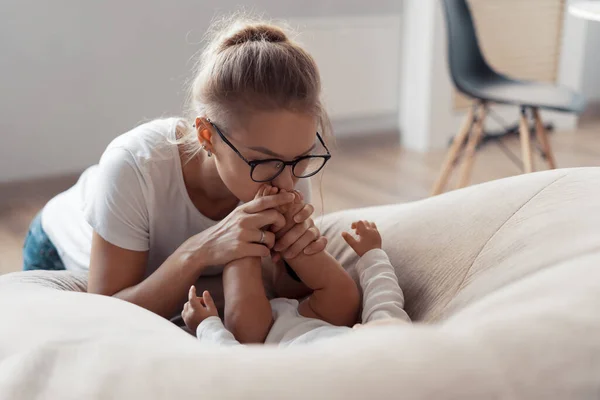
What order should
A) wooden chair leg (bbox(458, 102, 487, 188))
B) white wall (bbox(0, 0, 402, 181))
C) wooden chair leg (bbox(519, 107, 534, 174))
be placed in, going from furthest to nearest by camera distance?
white wall (bbox(0, 0, 402, 181)), wooden chair leg (bbox(458, 102, 487, 188)), wooden chair leg (bbox(519, 107, 534, 174))

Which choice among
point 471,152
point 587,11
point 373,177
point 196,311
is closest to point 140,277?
point 196,311

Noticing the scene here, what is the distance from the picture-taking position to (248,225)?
1429mm

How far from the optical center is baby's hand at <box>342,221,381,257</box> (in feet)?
5.15

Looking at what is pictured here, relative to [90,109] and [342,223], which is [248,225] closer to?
[342,223]

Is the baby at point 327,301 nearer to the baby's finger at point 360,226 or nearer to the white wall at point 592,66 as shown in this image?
the baby's finger at point 360,226

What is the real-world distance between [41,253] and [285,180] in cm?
90

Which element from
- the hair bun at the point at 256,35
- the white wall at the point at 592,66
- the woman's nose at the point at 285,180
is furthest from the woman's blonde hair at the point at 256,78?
the white wall at the point at 592,66

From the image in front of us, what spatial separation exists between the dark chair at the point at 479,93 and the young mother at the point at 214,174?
1.79 metres

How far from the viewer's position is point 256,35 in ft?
4.74

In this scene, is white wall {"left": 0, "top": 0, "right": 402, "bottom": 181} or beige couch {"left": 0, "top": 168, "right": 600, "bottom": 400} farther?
white wall {"left": 0, "top": 0, "right": 402, "bottom": 181}

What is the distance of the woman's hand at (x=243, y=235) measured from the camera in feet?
4.63

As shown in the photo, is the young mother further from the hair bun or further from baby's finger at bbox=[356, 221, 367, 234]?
baby's finger at bbox=[356, 221, 367, 234]

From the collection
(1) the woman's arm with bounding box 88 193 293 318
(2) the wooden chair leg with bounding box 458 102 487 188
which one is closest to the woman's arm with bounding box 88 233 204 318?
(1) the woman's arm with bounding box 88 193 293 318

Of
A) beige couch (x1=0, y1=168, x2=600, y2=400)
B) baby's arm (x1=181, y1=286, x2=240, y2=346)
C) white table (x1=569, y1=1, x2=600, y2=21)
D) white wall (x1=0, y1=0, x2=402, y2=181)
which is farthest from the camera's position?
white wall (x1=0, y1=0, x2=402, y2=181)
